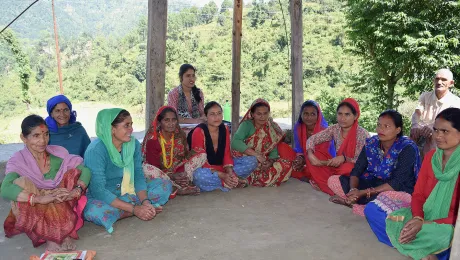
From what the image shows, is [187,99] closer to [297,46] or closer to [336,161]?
[297,46]

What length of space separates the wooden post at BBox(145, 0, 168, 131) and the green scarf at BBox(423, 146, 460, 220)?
3121mm

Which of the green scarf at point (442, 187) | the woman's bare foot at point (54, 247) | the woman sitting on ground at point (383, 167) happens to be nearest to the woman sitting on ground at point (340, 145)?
the woman sitting on ground at point (383, 167)

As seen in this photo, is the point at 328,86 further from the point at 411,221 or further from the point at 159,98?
the point at 411,221

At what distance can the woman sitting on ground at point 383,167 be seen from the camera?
141 inches

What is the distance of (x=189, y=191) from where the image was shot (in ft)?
14.2

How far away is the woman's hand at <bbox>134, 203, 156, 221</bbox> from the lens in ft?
11.1

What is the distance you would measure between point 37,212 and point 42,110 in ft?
83.8

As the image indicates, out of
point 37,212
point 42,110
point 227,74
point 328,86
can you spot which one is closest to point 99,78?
point 42,110

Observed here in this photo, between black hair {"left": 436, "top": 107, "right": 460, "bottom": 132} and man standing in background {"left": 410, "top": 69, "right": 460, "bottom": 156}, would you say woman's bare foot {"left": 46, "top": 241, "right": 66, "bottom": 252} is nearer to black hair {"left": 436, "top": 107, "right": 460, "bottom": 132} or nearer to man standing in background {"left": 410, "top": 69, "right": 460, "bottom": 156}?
black hair {"left": 436, "top": 107, "right": 460, "bottom": 132}

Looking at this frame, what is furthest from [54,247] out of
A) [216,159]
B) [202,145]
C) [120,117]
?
[216,159]

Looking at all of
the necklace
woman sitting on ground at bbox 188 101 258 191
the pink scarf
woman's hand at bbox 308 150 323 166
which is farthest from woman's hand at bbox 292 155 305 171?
the pink scarf

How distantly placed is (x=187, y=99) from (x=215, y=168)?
1.21m

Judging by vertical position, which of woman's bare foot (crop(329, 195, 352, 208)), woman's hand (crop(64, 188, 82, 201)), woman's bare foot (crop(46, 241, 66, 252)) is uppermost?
woman's hand (crop(64, 188, 82, 201))

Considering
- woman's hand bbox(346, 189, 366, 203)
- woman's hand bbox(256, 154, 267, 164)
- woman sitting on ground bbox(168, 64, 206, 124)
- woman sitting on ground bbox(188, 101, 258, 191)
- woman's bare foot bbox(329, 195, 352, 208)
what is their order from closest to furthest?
woman's hand bbox(346, 189, 366, 203)
woman's bare foot bbox(329, 195, 352, 208)
woman sitting on ground bbox(188, 101, 258, 191)
woman's hand bbox(256, 154, 267, 164)
woman sitting on ground bbox(168, 64, 206, 124)
